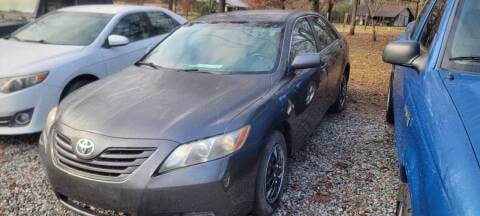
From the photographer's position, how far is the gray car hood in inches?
100

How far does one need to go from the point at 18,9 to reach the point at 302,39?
20.9ft

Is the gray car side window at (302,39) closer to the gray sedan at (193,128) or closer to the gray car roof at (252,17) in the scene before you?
the gray sedan at (193,128)

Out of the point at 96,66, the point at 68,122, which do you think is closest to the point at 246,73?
the point at 68,122

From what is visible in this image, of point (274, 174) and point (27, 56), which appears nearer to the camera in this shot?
point (274, 174)

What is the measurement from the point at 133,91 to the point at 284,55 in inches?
53.6

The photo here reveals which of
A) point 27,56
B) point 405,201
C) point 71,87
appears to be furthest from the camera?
point 71,87

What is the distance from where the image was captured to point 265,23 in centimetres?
395

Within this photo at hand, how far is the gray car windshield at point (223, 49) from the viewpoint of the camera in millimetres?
3527

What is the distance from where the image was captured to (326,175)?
3818 millimetres

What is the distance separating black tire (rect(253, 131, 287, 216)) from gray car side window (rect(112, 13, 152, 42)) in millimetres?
3545

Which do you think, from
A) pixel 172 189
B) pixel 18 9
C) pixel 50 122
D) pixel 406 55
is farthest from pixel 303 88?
pixel 18 9

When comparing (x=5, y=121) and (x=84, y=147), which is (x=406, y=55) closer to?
(x=84, y=147)

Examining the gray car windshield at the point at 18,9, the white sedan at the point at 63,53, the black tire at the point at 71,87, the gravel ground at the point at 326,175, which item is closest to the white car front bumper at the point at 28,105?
the white sedan at the point at 63,53

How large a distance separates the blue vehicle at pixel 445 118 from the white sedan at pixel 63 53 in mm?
2932
